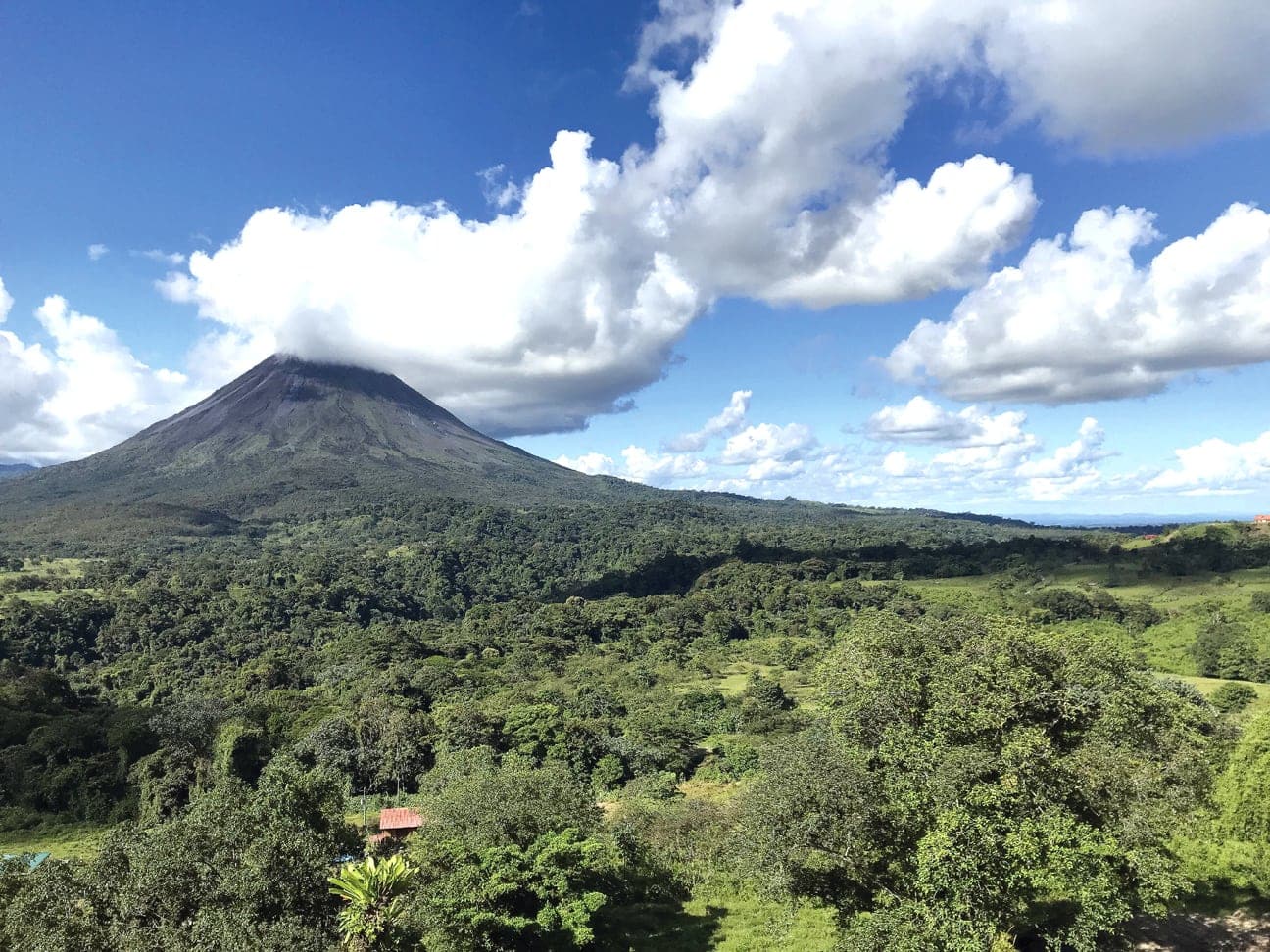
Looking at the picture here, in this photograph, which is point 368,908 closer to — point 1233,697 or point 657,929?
point 657,929

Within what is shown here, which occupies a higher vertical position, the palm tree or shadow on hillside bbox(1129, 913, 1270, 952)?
the palm tree

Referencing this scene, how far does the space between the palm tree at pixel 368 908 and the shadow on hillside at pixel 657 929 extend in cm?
616

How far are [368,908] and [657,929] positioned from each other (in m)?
Answer: 9.12

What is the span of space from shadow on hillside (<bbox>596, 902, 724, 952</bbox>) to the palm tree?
616cm

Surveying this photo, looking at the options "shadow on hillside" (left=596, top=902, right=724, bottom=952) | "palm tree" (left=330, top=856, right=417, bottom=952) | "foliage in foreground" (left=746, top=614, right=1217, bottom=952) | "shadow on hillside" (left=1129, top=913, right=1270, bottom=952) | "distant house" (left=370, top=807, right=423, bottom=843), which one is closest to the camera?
"foliage in foreground" (left=746, top=614, right=1217, bottom=952)

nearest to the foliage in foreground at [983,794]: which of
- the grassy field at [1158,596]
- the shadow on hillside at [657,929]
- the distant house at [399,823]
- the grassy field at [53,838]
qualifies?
the shadow on hillside at [657,929]

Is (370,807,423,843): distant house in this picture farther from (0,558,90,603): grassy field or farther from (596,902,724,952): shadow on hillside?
(0,558,90,603): grassy field

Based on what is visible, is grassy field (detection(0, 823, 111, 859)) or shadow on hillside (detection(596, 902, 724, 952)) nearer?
shadow on hillside (detection(596, 902, 724, 952))

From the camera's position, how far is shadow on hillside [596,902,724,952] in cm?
1641

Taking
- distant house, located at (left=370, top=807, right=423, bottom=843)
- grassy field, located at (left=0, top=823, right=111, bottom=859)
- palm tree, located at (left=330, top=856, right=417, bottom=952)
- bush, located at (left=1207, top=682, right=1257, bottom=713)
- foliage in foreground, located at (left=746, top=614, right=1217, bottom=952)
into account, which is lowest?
grassy field, located at (left=0, top=823, right=111, bottom=859)

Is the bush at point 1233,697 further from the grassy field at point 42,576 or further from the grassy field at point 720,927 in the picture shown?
the grassy field at point 42,576

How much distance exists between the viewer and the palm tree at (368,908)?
11.2 m

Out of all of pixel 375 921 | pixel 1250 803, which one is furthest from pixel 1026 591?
pixel 375 921

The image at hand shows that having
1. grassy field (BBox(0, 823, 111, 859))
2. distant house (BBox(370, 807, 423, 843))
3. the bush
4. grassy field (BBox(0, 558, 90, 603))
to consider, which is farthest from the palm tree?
grassy field (BBox(0, 558, 90, 603))
